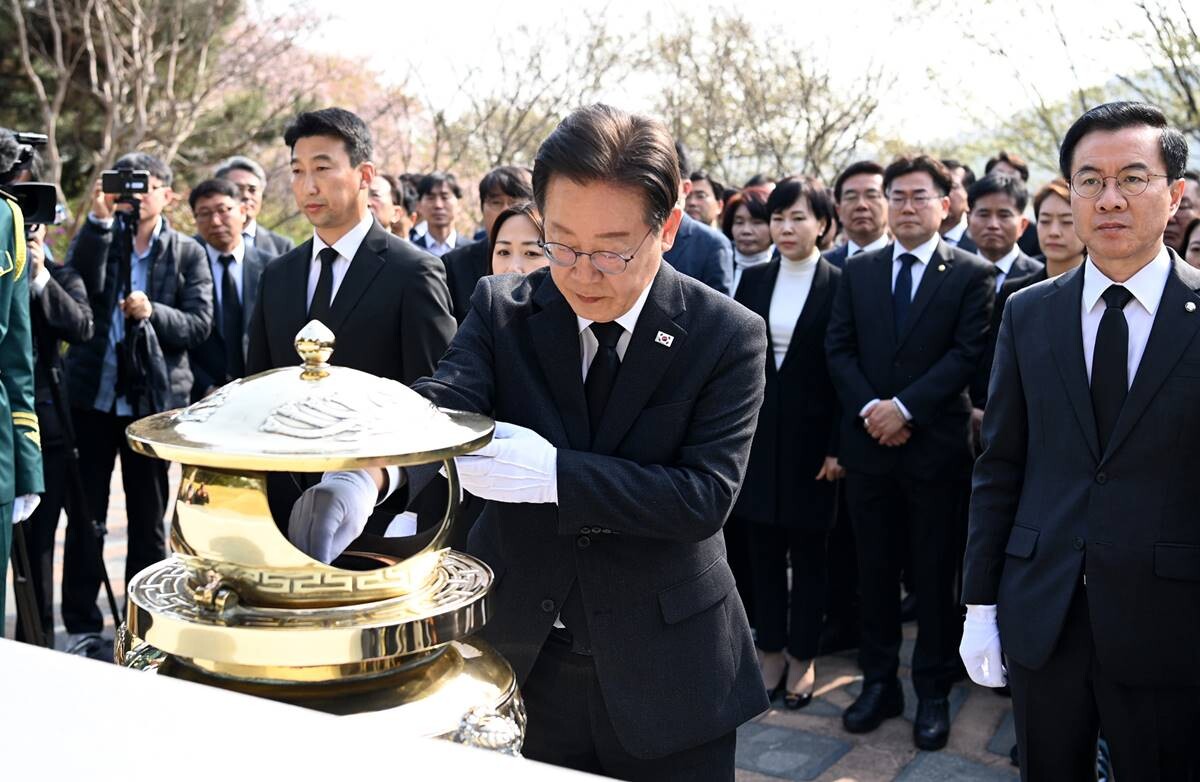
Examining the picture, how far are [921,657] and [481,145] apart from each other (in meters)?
13.6

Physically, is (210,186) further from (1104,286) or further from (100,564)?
(1104,286)

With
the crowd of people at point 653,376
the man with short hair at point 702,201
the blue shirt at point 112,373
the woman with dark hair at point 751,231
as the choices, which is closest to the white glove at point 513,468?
the crowd of people at point 653,376

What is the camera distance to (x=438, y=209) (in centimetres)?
770

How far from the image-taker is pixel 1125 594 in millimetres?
2631

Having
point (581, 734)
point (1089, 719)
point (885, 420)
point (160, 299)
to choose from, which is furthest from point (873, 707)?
point (160, 299)

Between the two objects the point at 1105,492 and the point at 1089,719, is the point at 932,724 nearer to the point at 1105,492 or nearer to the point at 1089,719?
the point at 1089,719

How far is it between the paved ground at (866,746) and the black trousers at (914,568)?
20cm

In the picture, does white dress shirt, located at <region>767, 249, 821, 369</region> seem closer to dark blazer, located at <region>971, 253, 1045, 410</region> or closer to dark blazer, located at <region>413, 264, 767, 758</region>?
dark blazer, located at <region>971, 253, 1045, 410</region>

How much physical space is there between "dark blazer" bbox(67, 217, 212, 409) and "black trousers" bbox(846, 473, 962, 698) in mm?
3312

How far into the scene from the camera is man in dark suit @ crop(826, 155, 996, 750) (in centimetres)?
465

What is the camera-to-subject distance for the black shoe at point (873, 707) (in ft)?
14.7

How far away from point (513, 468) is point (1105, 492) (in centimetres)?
161

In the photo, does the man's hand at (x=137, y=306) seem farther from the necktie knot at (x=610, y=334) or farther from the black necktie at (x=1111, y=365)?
the black necktie at (x=1111, y=365)

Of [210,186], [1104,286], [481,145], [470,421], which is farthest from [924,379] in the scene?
[481,145]
